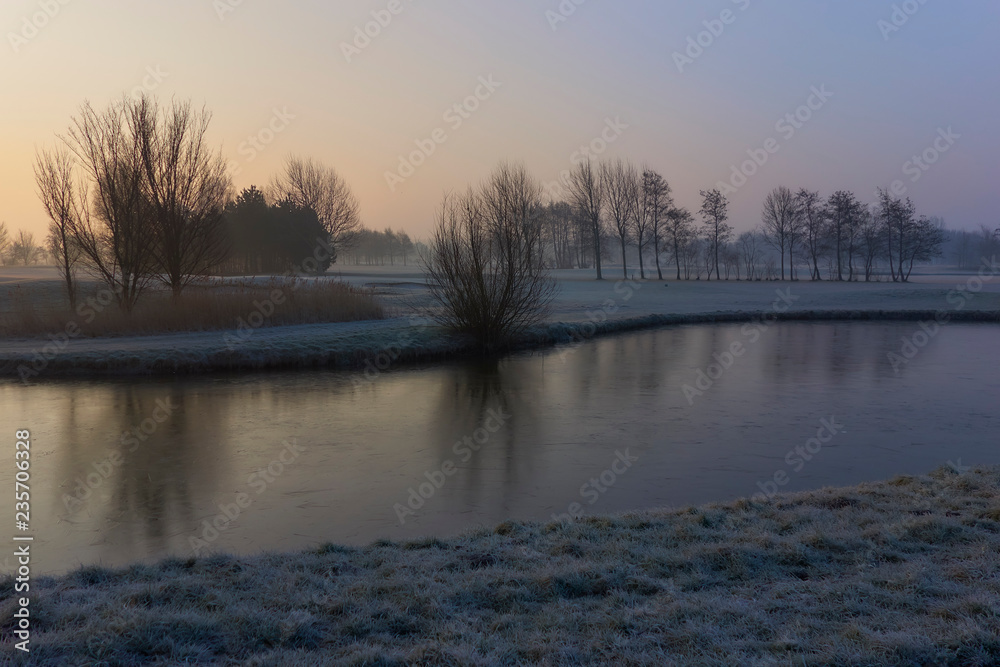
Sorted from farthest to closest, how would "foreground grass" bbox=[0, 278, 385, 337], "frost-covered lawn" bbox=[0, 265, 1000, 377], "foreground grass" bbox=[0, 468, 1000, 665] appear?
"foreground grass" bbox=[0, 278, 385, 337]
"frost-covered lawn" bbox=[0, 265, 1000, 377]
"foreground grass" bbox=[0, 468, 1000, 665]

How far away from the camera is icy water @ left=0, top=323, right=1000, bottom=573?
6.38 m

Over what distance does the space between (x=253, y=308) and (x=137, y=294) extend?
11.7ft

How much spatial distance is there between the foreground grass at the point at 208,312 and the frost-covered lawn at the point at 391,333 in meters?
0.45

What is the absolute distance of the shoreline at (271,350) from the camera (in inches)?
579

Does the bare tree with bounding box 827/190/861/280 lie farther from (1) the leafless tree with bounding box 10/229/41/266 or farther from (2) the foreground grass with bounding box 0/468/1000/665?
(1) the leafless tree with bounding box 10/229/41/266

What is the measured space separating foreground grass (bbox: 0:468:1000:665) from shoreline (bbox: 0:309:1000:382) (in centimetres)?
1146

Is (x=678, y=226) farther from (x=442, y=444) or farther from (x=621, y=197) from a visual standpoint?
(x=442, y=444)

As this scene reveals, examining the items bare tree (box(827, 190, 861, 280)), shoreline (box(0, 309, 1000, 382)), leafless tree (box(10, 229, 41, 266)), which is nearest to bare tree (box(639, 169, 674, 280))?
bare tree (box(827, 190, 861, 280))

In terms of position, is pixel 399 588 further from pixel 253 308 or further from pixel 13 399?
pixel 253 308

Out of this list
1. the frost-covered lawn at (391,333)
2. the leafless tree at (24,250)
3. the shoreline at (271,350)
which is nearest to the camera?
the shoreline at (271,350)

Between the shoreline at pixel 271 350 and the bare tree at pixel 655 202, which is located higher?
the bare tree at pixel 655 202

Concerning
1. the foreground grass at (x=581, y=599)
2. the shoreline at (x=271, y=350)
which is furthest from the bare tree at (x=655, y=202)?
the foreground grass at (x=581, y=599)

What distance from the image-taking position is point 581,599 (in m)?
3.96

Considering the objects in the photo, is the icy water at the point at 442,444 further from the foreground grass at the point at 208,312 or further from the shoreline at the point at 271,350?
the foreground grass at the point at 208,312
